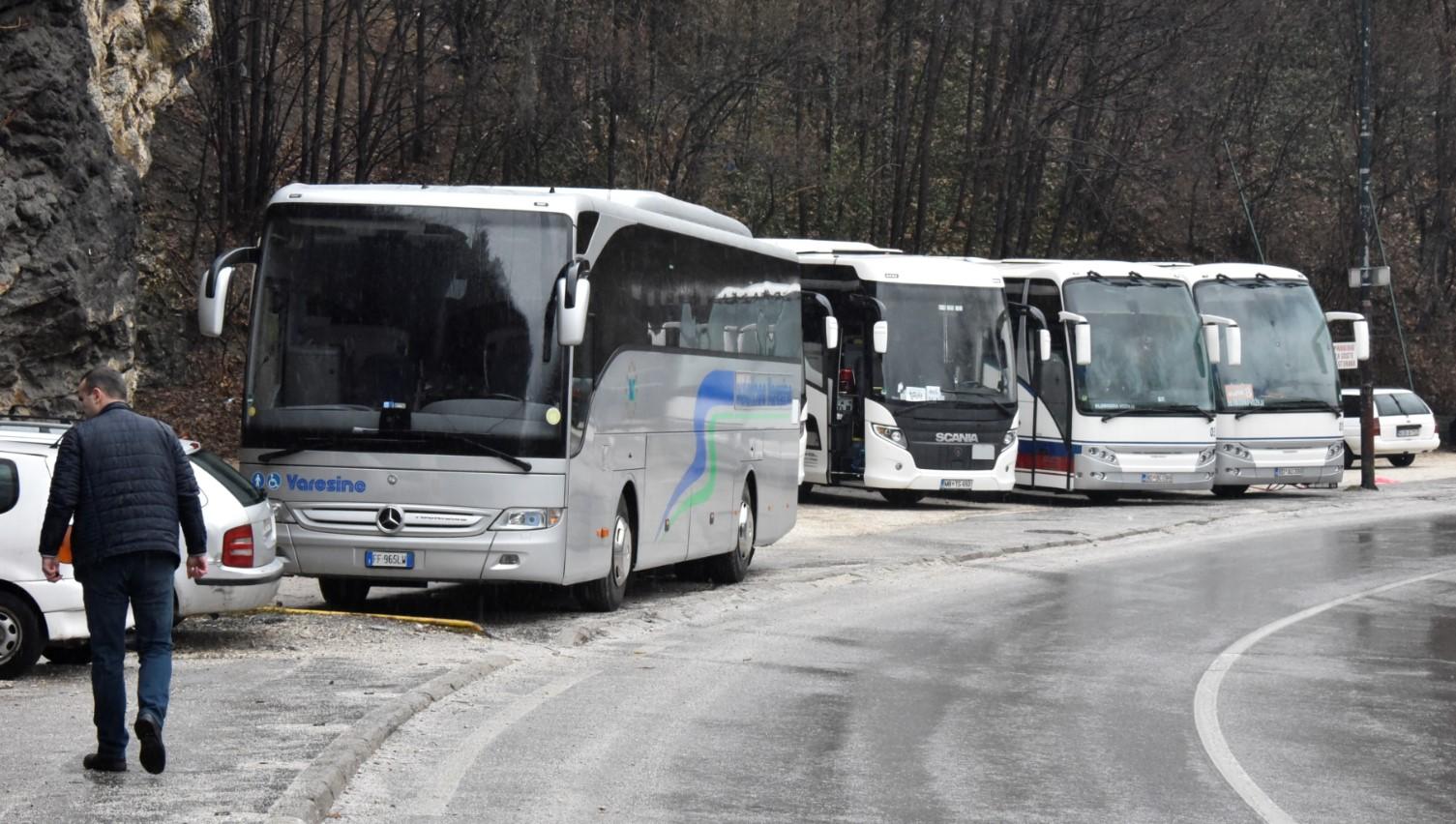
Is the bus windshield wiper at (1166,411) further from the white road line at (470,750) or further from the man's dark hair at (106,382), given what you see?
the man's dark hair at (106,382)

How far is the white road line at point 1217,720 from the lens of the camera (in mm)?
8820

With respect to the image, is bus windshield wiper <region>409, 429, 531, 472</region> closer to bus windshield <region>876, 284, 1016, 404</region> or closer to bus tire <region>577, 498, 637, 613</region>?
bus tire <region>577, 498, 637, 613</region>

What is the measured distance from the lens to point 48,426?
12859 mm

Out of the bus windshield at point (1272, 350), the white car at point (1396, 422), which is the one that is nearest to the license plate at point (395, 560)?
the bus windshield at point (1272, 350)

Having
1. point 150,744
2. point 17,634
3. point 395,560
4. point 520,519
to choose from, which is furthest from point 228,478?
point 150,744

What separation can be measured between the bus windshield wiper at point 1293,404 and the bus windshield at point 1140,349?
125cm

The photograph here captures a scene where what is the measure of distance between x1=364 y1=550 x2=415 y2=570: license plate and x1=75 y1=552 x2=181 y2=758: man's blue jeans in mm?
6087

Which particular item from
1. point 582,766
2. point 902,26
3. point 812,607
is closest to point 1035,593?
point 812,607

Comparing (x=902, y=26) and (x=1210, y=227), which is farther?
(x=1210, y=227)

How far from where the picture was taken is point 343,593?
16625 mm

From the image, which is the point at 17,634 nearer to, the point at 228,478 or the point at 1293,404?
the point at 228,478

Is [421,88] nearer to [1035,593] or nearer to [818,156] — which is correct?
[818,156]

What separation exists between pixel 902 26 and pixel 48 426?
33.9m

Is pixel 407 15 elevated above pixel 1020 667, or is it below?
above
